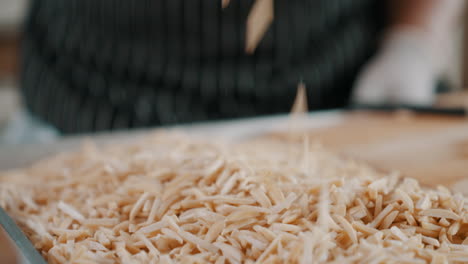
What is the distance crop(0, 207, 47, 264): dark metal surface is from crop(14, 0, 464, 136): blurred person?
0.73 meters

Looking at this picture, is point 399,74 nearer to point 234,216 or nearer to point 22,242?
point 234,216

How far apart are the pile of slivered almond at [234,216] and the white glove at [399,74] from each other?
823mm

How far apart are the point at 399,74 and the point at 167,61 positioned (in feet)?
2.37

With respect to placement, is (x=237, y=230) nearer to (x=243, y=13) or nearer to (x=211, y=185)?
(x=211, y=185)

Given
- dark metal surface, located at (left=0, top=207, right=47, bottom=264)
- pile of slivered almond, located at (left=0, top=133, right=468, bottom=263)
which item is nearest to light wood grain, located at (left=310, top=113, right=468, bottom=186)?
pile of slivered almond, located at (left=0, top=133, right=468, bottom=263)

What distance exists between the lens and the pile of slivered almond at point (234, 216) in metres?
0.33

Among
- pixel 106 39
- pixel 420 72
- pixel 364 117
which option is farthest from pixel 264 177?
pixel 420 72

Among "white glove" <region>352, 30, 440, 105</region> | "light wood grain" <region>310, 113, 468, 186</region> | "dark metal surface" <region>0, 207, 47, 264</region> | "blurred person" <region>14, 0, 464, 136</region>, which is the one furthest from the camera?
"white glove" <region>352, 30, 440, 105</region>

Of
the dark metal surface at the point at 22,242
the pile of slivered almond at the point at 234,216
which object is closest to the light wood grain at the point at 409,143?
the pile of slivered almond at the point at 234,216

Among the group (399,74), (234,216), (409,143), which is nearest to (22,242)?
(234,216)

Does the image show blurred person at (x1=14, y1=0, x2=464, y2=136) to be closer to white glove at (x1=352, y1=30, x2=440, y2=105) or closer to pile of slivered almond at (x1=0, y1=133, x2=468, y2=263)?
white glove at (x1=352, y1=30, x2=440, y2=105)

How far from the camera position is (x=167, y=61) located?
1112 mm

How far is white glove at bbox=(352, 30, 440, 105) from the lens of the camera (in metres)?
1.28

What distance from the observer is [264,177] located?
1.42ft
